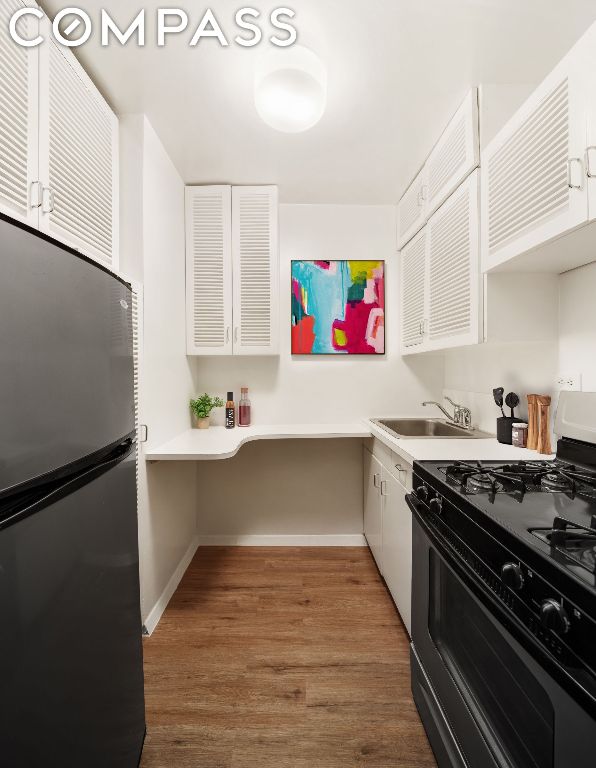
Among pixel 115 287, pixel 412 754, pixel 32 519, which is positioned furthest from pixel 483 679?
pixel 115 287

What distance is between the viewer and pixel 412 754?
1.37 meters

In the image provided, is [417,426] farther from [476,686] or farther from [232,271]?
[476,686]

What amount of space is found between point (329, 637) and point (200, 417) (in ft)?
5.09

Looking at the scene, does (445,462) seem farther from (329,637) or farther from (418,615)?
(329,637)

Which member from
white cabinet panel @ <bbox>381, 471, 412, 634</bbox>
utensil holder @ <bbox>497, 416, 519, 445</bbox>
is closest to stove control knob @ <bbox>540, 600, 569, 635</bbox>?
white cabinet panel @ <bbox>381, 471, 412, 634</bbox>

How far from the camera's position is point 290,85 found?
5.15ft

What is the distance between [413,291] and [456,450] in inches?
50.1

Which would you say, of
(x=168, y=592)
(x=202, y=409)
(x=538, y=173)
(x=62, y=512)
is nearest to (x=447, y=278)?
(x=538, y=173)

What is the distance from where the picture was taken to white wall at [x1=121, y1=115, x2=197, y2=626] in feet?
6.52

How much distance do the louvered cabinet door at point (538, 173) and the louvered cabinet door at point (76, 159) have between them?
64.3 inches

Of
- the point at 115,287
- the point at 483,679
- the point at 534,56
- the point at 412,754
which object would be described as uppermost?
the point at 534,56

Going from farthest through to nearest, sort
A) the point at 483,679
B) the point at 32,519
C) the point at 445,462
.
→ the point at 445,462 → the point at 483,679 → the point at 32,519

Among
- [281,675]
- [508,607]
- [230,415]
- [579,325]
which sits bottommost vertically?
[281,675]

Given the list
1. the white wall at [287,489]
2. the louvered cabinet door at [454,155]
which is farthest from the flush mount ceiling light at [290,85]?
the white wall at [287,489]
